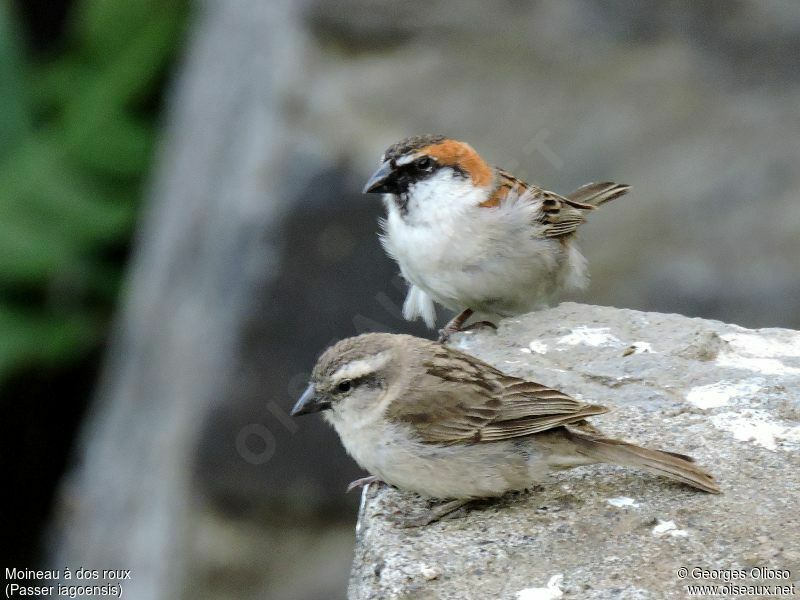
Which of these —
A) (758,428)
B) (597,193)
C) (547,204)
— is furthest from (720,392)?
(597,193)

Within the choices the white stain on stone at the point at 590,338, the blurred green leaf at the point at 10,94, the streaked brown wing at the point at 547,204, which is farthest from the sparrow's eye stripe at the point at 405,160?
the blurred green leaf at the point at 10,94

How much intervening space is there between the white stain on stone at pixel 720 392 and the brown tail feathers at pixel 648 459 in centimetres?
47

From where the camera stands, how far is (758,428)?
11.9ft

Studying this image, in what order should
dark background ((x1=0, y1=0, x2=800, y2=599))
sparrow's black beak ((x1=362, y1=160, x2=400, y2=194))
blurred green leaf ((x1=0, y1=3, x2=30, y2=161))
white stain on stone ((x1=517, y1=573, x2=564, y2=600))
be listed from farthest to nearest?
1. blurred green leaf ((x1=0, y1=3, x2=30, y2=161))
2. dark background ((x1=0, y1=0, x2=800, y2=599))
3. sparrow's black beak ((x1=362, y1=160, x2=400, y2=194))
4. white stain on stone ((x1=517, y1=573, x2=564, y2=600))

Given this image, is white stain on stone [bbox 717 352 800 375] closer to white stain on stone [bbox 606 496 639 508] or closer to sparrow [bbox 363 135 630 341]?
white stain on stone [bbox 606 496 639 508]

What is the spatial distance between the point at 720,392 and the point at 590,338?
0.61 metres

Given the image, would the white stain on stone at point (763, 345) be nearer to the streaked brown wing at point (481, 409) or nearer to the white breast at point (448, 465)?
the streaked brown wing at point (481, 409)

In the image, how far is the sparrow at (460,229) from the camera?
15.4ft

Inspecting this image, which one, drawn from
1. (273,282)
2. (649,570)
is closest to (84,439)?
(273,282)

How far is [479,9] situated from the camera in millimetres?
7230

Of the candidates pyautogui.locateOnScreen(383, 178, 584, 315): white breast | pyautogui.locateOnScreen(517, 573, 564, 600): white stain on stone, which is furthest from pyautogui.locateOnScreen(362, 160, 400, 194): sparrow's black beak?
pyautogui.locateOnScreen(517, 573, 564, 600): white stain on stone

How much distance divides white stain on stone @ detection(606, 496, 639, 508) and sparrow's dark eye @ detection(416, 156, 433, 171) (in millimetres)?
1829

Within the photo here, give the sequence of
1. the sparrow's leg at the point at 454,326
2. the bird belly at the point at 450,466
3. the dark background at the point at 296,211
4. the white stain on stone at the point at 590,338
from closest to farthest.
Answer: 1. the bird belly at the point at 450,466
2. the white stain on stone at the point at 590,338
3. the sparrow's leg at the point at 454,326
4. the dark background at the point at 296,211

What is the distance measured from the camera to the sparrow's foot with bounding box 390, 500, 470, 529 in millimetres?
3358
